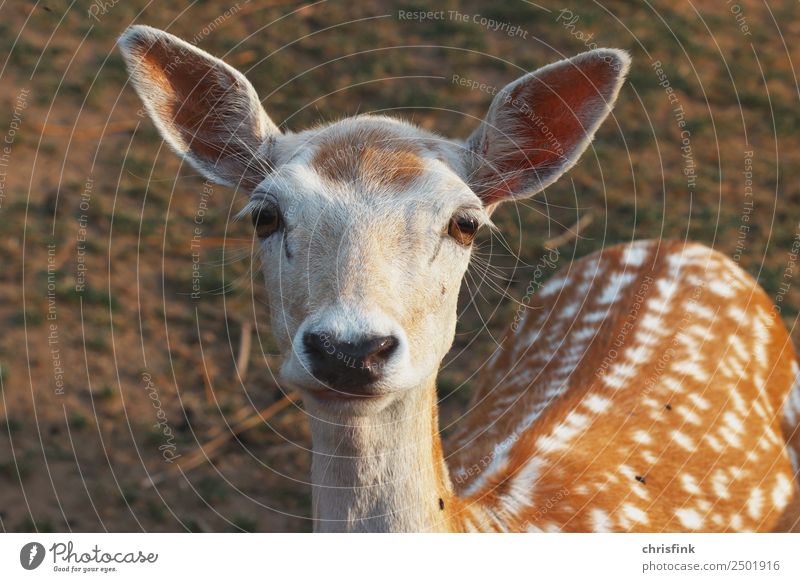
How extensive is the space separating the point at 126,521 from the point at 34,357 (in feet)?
4.71

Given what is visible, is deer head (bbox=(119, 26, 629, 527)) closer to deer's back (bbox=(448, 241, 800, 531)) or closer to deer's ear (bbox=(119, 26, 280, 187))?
deer's ear (bbox=(119, 26, 280, 187))

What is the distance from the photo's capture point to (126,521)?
5578 millimetres

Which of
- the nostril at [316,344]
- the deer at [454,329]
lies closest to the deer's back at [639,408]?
the deer at [454,329]

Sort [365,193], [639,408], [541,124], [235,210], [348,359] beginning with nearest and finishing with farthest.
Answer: [348,359]
[365,193]
[541,124]
[639,408]
[235,210]

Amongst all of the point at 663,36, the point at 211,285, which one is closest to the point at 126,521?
the point at 211,285

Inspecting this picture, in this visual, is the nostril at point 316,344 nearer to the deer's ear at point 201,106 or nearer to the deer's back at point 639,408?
the deer's ear at point 201,106

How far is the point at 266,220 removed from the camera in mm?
3424

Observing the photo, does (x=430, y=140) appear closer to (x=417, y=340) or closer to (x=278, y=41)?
(x=417, y=340)

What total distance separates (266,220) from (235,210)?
432cm

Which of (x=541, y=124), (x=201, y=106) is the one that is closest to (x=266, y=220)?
(x=201, y=106)

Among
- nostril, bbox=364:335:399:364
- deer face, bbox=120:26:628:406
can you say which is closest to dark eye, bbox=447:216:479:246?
deer face, bbox=120:26:628:406

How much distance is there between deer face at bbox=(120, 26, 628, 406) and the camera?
2.93 m

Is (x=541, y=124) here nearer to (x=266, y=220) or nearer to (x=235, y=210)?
(x=266, y=220)
